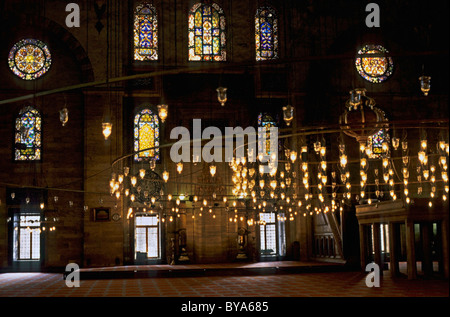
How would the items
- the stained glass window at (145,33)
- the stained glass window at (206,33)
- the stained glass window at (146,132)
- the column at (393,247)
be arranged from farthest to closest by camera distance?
the stained glass window at (206,33), the stained glass window at (145,33), the stained glass window at (146,132), the column at (393,247)

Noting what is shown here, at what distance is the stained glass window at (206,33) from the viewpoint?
20.5 meters

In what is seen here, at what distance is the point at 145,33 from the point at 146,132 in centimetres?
366

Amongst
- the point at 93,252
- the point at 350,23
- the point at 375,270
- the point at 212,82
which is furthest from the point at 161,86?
the point at 375,270

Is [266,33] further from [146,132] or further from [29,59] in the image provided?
[29,59]

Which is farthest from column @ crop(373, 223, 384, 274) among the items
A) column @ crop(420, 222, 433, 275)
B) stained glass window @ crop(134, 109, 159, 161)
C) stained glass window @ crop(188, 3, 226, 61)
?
stained glass window @ crop(188, 3, 226, 61)

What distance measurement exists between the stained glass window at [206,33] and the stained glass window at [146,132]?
2.85m

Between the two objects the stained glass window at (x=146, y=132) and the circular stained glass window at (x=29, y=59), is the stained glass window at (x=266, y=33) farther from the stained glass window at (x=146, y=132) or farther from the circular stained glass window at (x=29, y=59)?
the circular stained glass window at (x=29, y=59)

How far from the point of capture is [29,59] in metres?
19.9

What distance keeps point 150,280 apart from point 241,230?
5874 mm

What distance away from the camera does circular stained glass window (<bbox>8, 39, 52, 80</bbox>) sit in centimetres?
1983
